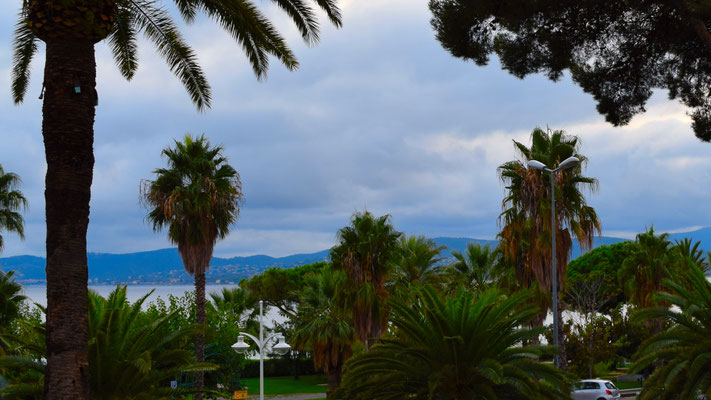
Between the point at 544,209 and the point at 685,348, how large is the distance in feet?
38.4

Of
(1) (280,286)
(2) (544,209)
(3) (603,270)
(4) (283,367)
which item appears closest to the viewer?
(2) (544,209)

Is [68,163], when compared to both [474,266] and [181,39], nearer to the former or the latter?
[181,39]

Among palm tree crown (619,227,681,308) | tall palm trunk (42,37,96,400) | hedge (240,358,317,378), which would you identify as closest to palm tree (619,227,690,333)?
palm tree crown (619,227,681,308)

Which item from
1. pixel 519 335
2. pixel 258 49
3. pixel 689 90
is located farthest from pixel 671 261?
pixel 258 49

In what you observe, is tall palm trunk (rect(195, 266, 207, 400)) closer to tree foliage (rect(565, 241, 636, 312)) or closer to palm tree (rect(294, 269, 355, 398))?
palm tree (rect(294, 269, 355, 398))

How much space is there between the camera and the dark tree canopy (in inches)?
687

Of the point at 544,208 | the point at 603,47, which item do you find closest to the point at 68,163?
the point at 603,47

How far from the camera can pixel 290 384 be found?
56.4m

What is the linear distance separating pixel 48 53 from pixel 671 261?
38.8 m

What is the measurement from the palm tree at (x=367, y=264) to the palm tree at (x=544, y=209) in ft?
18.6

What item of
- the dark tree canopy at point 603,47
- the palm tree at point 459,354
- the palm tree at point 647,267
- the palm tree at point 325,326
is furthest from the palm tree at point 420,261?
A: the palm tree at point 459,354

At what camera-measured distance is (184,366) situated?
1420 centimetres

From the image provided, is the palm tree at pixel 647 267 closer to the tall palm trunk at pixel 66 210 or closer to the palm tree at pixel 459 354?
the palm tree at pixel 459 354

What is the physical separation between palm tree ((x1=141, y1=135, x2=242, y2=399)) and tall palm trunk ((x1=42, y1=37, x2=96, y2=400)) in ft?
78.0
